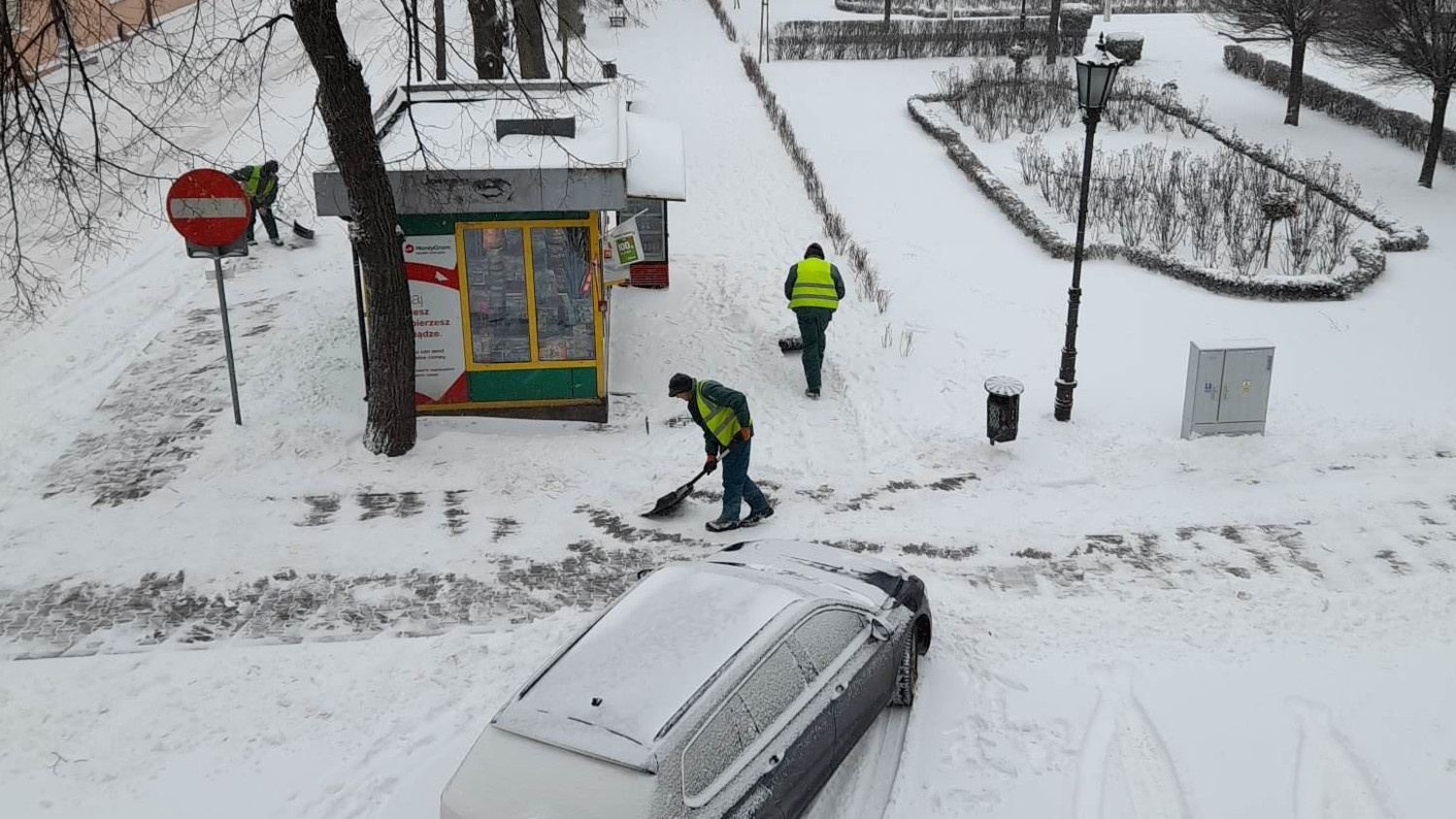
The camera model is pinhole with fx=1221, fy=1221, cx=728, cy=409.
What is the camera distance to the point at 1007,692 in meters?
7.98

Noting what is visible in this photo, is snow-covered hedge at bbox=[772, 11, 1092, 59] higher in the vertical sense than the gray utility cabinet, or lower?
higher

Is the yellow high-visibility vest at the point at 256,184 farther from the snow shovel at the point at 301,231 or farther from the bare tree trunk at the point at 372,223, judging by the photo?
the bare tree trunk at the point at 372,223

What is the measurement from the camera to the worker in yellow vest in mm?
17141

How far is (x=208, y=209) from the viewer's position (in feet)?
37.1

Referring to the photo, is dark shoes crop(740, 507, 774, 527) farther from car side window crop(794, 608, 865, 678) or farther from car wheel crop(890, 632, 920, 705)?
car side window crop(794, 608, 865, 678)

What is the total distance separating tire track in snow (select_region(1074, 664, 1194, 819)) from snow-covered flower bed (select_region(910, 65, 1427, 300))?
32.2 ft

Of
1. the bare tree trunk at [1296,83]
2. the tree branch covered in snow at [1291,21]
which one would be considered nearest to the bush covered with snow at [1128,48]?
the tree branch covered in snow at [1291,21]

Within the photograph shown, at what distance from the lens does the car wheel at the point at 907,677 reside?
7.74 meters

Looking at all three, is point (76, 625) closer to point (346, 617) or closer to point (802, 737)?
point (346, 617)

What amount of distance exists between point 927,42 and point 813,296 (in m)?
23.0

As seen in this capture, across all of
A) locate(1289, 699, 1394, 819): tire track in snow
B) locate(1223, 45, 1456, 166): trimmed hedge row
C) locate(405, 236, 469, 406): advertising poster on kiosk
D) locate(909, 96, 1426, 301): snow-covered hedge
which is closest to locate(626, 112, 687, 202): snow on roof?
locate(405, 236, 469, 406): advertising poster on kiosk

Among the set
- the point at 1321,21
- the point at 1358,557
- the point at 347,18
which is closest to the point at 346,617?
the point at 1358,557

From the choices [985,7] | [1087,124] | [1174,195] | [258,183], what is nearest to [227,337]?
[258,183]

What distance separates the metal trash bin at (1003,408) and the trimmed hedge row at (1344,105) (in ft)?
44.7
